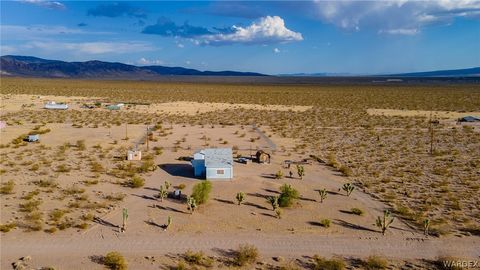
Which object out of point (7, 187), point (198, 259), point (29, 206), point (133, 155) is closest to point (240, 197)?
point (198, 259)

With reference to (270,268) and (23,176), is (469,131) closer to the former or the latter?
(270,268)

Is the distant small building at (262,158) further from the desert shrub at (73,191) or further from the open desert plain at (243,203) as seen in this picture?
the desert shrub at (73,191)

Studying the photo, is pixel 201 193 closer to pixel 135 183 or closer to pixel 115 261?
pixel 135 183

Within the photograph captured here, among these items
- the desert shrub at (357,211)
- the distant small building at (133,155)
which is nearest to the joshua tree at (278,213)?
the desert shrub at (357,211)

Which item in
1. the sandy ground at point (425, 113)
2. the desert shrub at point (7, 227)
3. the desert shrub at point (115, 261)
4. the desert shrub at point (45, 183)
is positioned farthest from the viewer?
the sandy ground at point (425, 113)

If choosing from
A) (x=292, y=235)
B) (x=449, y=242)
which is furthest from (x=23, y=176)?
(x=449, y=242)
